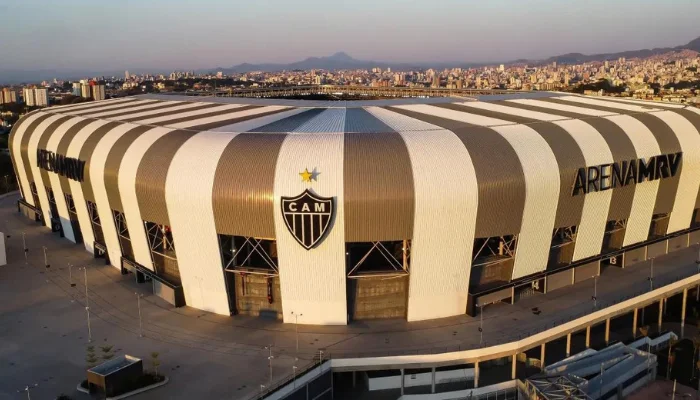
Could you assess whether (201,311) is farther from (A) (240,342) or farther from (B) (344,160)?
(B) (344,160)

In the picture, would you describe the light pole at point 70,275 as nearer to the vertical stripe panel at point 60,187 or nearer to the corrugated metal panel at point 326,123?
the vertical stripe panel at point 60,187

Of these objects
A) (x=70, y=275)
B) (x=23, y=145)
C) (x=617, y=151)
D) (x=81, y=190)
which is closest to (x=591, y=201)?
(x=617, y=151)

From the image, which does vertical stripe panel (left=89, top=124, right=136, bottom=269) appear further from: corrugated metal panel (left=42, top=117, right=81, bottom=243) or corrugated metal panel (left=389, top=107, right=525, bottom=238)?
corrugated metal panel (left=389, top=107, right=525, bottom=238)

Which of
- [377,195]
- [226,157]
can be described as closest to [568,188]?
[377,195]

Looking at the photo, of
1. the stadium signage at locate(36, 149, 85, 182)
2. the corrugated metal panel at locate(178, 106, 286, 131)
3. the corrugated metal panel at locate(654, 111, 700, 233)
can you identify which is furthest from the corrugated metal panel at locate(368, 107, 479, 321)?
the stadium signage at locate(36, 149, 85, 182)

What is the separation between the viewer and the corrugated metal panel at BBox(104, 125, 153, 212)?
45562mm

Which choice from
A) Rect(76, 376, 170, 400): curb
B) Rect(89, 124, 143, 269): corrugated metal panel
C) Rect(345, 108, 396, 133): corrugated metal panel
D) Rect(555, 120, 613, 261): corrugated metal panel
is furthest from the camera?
Rect(89, 124, 143, 269): corrugated metal panel

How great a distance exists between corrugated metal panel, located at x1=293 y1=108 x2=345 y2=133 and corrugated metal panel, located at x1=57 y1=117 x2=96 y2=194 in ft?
79.7

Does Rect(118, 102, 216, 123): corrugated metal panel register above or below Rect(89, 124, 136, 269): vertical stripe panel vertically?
above

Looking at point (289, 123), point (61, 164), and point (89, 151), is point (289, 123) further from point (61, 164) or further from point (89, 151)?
point (61, 164)

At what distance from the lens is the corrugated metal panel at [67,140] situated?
180 feet

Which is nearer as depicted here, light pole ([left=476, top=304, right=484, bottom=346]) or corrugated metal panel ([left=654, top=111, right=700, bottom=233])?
light pole ([left=476, top=304, right=484, bottom=346])

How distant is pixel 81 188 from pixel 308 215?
26381 mm

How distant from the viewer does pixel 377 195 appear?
→ 119ft
